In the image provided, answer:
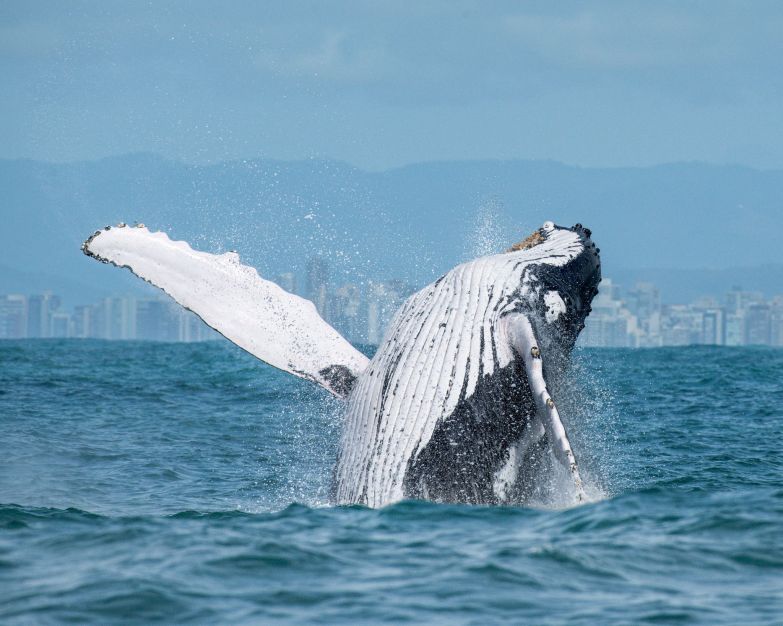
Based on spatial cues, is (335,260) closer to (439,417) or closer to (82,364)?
(82,364)

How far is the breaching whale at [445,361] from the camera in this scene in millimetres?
8555

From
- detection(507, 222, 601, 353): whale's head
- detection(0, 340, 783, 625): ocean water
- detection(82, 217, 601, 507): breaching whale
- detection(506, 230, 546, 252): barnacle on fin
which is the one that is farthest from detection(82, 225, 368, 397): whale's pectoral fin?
detection(506, 230, 546, 252): barnacle on fin

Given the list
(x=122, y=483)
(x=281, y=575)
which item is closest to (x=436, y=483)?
(x=281, y=575)

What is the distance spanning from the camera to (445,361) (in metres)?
8.78

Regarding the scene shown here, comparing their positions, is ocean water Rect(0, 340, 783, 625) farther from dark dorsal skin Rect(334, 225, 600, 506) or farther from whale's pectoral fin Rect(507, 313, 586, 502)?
whale's pectoral fin Rect(507, 313, 586, 502)

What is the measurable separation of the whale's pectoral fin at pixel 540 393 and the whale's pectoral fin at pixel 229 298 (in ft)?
4.79

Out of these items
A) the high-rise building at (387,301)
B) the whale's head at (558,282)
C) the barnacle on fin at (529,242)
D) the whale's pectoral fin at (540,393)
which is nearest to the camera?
the whale's pectoral fin at (540,393)

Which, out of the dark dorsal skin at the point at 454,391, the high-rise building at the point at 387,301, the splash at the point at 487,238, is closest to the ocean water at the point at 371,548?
the dark dorsal skin at the point at 454,391

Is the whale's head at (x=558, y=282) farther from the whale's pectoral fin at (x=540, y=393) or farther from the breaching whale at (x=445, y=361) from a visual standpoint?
the whale's pectoral fin at (x=540, y=393)

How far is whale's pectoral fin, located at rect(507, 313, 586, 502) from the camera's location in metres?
7.84

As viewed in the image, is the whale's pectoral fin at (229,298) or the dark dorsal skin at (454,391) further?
the whale's pectoral fin at (229,298)

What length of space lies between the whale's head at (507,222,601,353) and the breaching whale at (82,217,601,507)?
0.01 m

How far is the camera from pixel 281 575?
687cm

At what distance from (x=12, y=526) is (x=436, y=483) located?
2.84 meters
